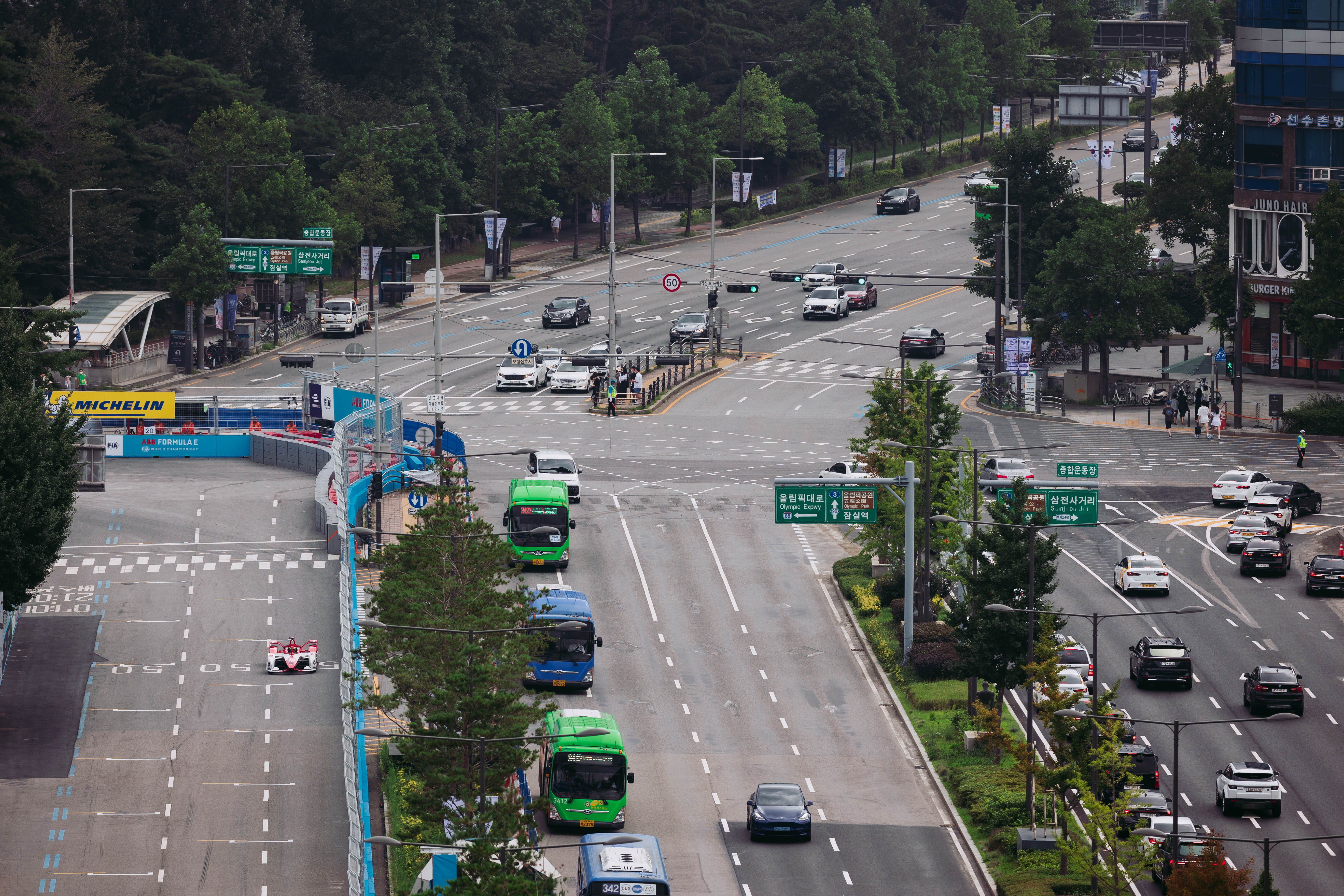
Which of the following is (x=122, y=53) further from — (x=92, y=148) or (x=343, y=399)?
(x=343, y=399)

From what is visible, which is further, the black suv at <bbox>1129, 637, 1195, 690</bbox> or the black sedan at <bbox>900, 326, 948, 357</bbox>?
the black sedan at <bbox>900, 326, 948, 357</bbox>

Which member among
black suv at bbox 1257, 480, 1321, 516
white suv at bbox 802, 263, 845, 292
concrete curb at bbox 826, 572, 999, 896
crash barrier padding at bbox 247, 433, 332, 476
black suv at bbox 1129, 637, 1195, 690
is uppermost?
white suv at bbox 802, 263, 845, 292

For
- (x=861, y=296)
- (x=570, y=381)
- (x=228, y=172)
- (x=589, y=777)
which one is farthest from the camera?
(x=861, y=296)

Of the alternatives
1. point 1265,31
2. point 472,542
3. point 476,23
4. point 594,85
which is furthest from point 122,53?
point 472,542

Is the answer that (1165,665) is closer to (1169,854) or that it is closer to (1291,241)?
(1169,854)

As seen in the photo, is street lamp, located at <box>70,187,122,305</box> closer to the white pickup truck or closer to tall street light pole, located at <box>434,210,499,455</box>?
the white pickup truck

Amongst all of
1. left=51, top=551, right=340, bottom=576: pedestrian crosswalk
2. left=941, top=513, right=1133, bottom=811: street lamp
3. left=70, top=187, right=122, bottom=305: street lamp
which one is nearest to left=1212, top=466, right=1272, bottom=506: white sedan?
left=941, top=513, right=1133, bottom=811: street lamp

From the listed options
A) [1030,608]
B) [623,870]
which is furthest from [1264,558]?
[623,870]
